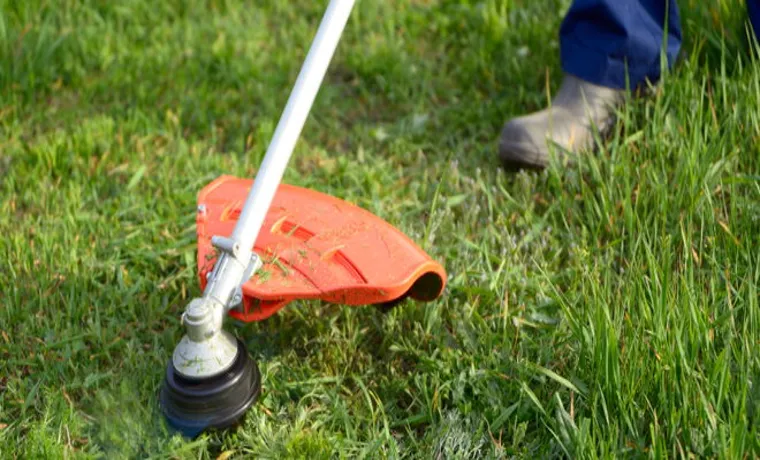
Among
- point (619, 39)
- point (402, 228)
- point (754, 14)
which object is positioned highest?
point (754, 14)

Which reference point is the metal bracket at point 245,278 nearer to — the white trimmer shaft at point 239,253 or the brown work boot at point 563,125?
the white trimmer shaft at point 239,253

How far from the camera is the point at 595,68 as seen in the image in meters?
2.80

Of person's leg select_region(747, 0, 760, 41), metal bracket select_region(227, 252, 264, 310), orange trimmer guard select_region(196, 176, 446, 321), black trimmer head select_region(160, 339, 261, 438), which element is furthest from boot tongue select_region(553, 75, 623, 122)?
black trimmer head select_region(160, 339, 261, 438)

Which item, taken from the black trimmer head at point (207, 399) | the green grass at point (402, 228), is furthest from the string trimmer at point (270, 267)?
the green grass at point (402, 228)

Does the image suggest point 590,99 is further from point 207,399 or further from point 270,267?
point 207,399

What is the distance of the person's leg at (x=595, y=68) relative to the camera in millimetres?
2717

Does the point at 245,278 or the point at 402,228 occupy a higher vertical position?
the point at 245,278

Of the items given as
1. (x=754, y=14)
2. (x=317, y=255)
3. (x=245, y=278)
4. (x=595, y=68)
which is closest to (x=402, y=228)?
(x=317, y=255)

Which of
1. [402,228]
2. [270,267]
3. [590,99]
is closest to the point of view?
[270,267]

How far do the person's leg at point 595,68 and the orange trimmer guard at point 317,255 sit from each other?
70cm

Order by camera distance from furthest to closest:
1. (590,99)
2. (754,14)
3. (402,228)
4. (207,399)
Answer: (590,99), (754,14), (402,228), (207,399)

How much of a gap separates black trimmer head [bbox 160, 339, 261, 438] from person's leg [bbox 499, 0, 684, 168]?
114 centimetres

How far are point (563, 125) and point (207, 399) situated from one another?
1382 mm

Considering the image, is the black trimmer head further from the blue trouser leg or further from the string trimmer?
the blue trouser leg
